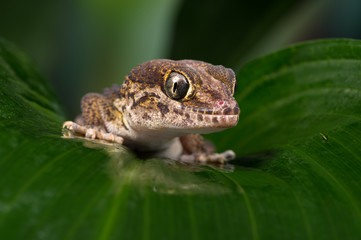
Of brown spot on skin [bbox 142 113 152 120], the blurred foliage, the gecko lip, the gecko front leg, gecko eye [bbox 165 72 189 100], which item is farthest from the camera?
the blurred foliage

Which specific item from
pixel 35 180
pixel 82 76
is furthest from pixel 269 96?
pixel 82 76

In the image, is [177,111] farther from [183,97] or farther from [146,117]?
[146,117]

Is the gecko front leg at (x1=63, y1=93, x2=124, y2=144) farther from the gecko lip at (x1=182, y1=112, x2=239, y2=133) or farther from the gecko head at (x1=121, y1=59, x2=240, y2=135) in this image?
the gecko lip at (x1=182, y1=112, x2=239, y2=133)

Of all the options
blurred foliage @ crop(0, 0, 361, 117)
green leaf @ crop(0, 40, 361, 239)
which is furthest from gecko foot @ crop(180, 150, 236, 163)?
blurred foliage @ crop(0, 0, 361, 117)

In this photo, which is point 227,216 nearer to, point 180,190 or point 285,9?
point 180,190

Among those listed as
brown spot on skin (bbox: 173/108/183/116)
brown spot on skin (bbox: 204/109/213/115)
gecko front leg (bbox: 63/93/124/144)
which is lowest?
brown spot on skin (bbox: 204/109/213/115)

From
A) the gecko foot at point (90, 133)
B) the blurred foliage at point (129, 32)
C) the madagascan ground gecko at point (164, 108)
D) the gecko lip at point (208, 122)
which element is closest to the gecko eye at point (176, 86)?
the madagascan ground gecko at point (164, 108)

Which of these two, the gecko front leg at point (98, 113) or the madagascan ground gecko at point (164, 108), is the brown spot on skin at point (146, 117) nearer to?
the madagascan ground gecko at point (164, 108)
